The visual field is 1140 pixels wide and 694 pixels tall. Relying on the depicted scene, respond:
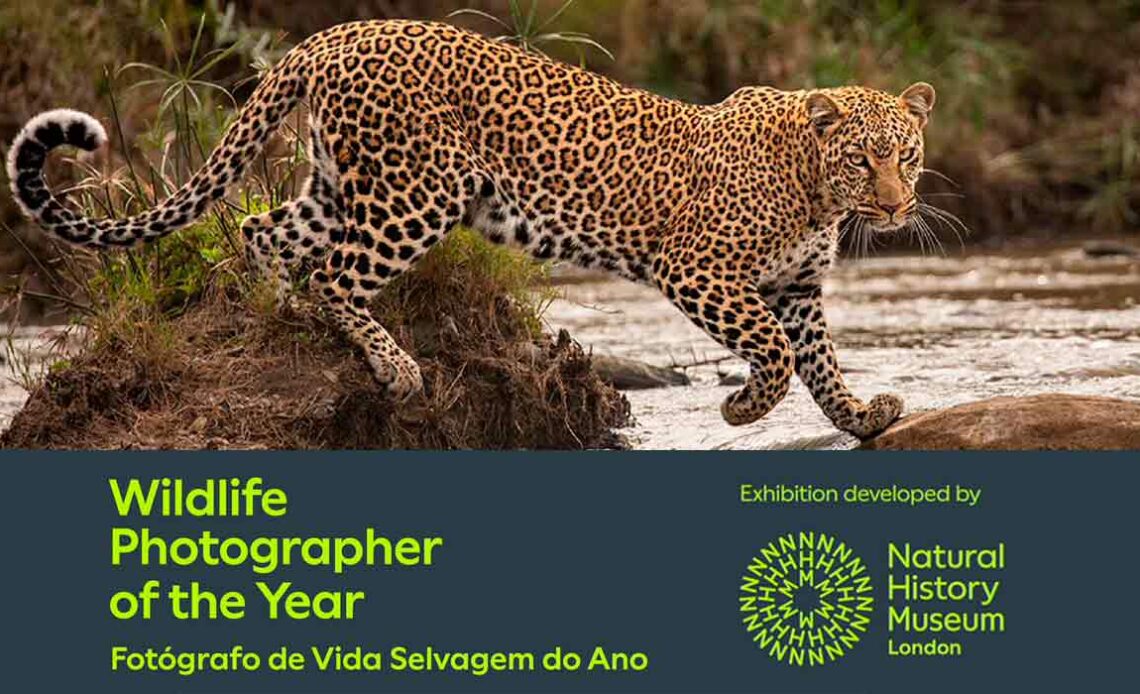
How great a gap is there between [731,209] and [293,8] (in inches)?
401

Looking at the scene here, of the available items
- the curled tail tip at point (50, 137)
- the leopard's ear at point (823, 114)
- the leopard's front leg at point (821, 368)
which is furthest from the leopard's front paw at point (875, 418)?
the curled tail tip at point (50, 137)

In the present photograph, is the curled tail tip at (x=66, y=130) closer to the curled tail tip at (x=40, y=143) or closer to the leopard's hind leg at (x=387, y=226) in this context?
the curled tail tip at (x=40, y=143)

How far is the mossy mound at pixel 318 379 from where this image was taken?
10188mm

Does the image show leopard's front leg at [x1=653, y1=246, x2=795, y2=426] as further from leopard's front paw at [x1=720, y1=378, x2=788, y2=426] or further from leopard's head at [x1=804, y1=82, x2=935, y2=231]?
leopard's head at [x1=804, y1=82, x2=935, y2=231]

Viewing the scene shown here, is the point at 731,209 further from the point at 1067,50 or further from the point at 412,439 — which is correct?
the point at 1067,50

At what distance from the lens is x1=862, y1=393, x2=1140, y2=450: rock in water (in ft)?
31.7

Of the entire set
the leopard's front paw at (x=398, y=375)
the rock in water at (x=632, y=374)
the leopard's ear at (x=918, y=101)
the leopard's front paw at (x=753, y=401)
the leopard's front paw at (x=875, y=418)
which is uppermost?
the leopard's ear at (x=918, y=101)

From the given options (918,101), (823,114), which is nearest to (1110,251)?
(918,101)

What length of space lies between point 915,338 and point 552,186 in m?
4.65

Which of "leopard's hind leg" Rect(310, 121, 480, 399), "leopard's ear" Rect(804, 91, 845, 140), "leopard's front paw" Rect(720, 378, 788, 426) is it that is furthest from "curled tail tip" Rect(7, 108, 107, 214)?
"leopard's ear" Rect(804, 91, 845, 140)

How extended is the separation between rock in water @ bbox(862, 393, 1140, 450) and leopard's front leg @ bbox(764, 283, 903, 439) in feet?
1.32

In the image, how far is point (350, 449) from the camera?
10.2m

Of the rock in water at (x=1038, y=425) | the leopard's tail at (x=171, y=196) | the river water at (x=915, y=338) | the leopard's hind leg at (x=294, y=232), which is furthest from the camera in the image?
the river water at (x=915, y=338)

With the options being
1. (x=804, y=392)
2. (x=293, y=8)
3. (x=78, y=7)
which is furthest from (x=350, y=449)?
(x=293, y=8)
